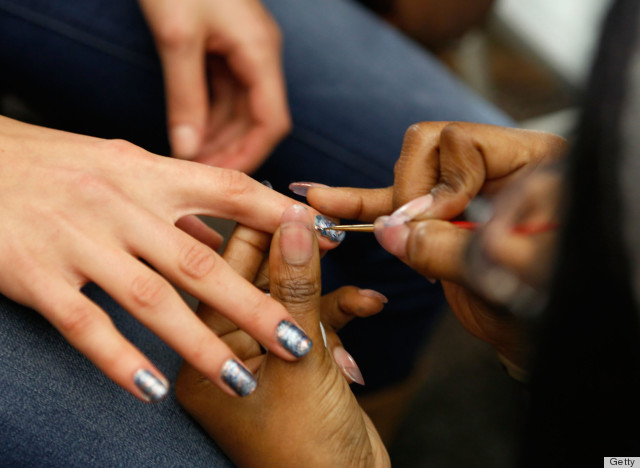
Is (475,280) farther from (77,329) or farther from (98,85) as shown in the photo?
(98,85)

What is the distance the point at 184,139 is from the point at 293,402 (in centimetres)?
43

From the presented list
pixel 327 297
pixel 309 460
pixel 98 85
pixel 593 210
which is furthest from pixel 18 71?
pixel 593 210

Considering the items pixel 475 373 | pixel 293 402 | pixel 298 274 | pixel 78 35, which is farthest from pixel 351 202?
pixel 475 373

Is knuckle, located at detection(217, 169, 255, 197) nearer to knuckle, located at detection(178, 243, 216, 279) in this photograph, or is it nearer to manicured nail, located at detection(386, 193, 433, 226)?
knuckle, located at detection(178, 243, 216, 279)

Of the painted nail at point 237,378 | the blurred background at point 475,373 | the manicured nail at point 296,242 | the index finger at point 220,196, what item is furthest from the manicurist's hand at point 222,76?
the blurred background at point 475,373

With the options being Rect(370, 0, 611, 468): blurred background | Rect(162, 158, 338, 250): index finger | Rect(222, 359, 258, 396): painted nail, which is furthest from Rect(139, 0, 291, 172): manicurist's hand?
Rect(370, 0, 611, 468): blurred background

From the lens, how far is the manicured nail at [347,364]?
686 mm

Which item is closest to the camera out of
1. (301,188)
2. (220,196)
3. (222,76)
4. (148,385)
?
(148,385)

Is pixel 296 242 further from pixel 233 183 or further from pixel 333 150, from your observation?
pixel 333 150

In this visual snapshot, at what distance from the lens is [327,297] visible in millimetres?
750

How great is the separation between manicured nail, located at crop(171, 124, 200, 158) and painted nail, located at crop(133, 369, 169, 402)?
1.19ft

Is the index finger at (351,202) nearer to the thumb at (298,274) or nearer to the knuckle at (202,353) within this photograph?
the thumb at (298,274)

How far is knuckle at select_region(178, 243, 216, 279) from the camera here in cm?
58

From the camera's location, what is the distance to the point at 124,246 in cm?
59
